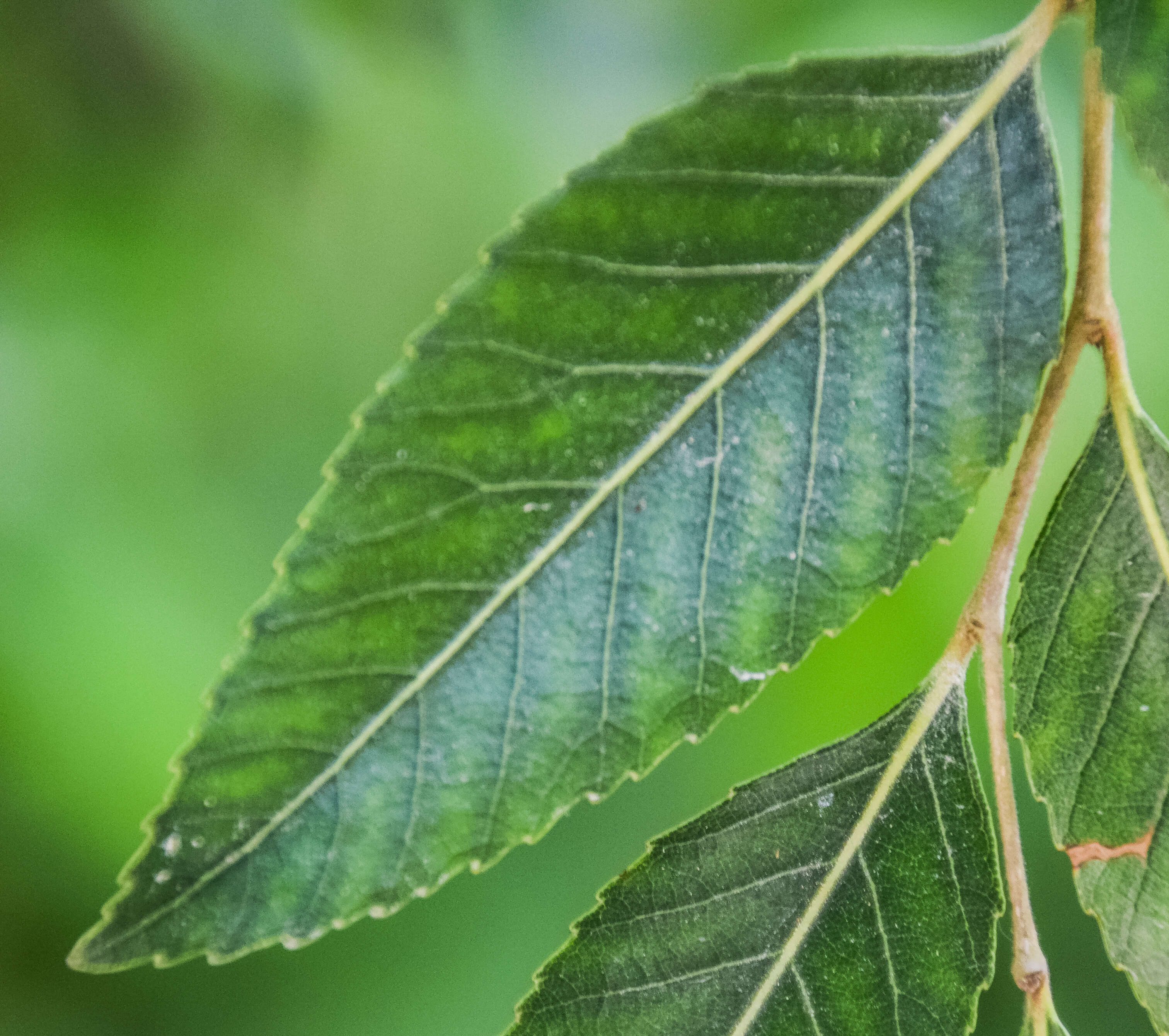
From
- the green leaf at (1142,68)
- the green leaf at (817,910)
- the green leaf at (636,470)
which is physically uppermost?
the green leaf at (1142,68)

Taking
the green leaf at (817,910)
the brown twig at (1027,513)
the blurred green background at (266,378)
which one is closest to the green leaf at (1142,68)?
the brown twig at (1027,513)

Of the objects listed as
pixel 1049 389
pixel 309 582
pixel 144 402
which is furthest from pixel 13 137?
pixel 1049 389

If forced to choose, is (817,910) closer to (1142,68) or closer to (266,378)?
(1142,68)

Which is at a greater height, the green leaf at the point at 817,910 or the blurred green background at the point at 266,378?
the blurred green background at the point at 266,378

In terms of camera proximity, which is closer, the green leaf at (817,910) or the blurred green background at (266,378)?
the green leaf at (817,910)

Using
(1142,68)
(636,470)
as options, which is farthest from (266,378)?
(1142,68)

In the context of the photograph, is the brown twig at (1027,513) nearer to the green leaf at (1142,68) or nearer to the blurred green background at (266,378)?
the green leaf at (1142,68)

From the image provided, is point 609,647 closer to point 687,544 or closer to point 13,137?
point 687,544
